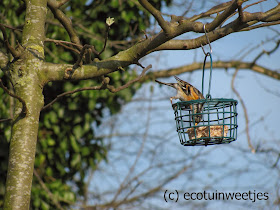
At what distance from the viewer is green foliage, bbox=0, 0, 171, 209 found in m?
4.91

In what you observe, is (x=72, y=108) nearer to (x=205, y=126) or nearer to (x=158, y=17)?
(x=205, y=126)

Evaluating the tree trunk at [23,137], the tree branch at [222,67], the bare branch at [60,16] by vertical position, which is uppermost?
the tree branch at [222,67]

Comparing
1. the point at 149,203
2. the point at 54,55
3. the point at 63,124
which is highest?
the point at 54,55

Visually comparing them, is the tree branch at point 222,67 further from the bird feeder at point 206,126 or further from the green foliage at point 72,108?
the bird feeder at point 206,126

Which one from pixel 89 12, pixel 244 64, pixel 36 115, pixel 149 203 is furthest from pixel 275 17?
pixel 149 203

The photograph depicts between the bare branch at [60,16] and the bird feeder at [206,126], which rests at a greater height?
the bare branch at [60,16]

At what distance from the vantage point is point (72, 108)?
17.0 ft

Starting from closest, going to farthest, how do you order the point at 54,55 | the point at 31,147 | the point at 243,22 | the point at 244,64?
the point at 243,22
the point at 31,147
the point at 54,55
the point at 244,64

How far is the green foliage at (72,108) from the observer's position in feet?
16.1

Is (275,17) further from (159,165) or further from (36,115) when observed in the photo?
(159,165)

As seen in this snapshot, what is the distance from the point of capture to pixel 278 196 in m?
5.46

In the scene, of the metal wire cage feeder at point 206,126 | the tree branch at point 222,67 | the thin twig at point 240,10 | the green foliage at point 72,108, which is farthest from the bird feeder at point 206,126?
the tree branch at point 222,67

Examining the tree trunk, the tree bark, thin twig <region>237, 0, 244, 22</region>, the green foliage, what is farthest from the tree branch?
thin twig <region>237, 0, 244, 22</region>

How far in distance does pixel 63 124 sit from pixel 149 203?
2317 millimetres
